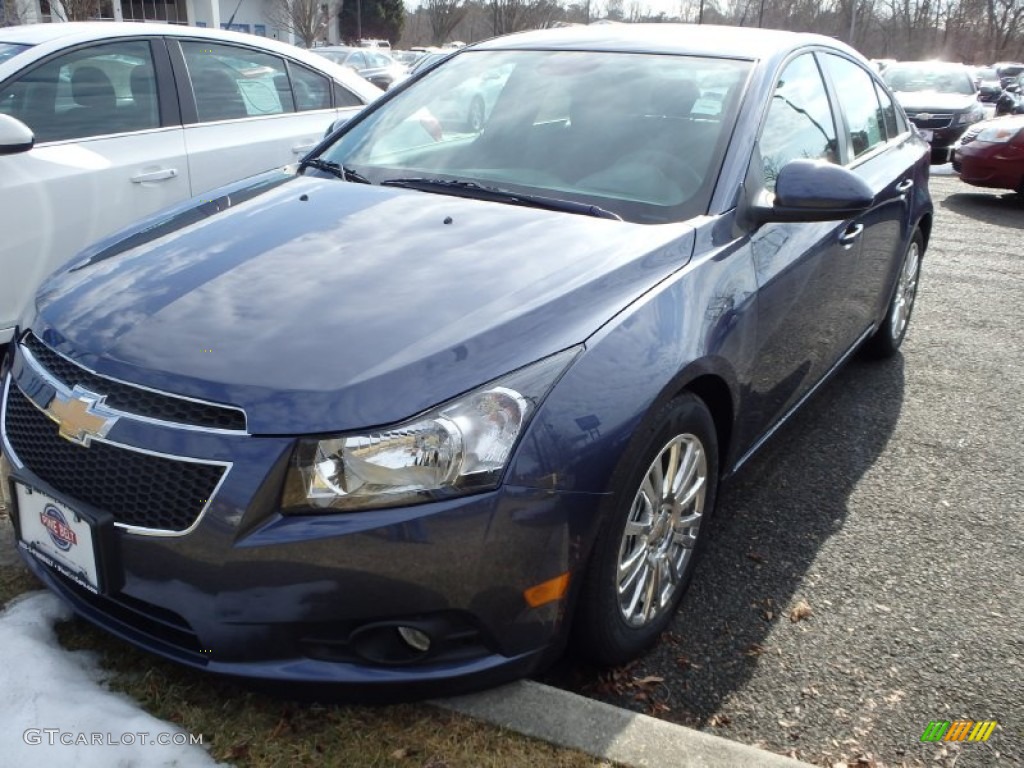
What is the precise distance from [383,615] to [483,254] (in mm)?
979

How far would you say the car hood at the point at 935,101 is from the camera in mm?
14719

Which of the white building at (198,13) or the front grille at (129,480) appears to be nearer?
the front grille at (129,480)

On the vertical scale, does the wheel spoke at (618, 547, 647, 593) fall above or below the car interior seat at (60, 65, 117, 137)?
below

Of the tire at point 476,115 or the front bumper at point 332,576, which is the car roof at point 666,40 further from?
the front bumper at point 332,576

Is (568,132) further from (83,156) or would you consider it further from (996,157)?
(996,157)

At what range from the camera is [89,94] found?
14.0 feet

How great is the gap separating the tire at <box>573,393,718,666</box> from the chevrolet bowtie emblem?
3.63 feet

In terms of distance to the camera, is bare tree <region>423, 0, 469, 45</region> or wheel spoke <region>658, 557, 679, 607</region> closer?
wheel spoke <region>658, 557, 679, 607</region>

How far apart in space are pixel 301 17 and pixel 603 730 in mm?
36849

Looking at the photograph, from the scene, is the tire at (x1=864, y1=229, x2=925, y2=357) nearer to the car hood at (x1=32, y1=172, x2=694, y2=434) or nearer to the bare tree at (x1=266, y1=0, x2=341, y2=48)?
the car hood at (x1=32, y1=172, x2=694, y2=434)

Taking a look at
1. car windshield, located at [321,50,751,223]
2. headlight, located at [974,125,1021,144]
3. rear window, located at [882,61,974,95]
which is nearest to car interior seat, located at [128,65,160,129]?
car windshield, located at [321,50,751,223]

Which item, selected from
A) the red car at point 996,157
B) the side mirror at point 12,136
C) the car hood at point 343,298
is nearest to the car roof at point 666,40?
the car hood at point 343,298

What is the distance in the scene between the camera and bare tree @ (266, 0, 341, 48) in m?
34.6

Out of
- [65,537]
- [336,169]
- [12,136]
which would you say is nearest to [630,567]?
[65,537]
